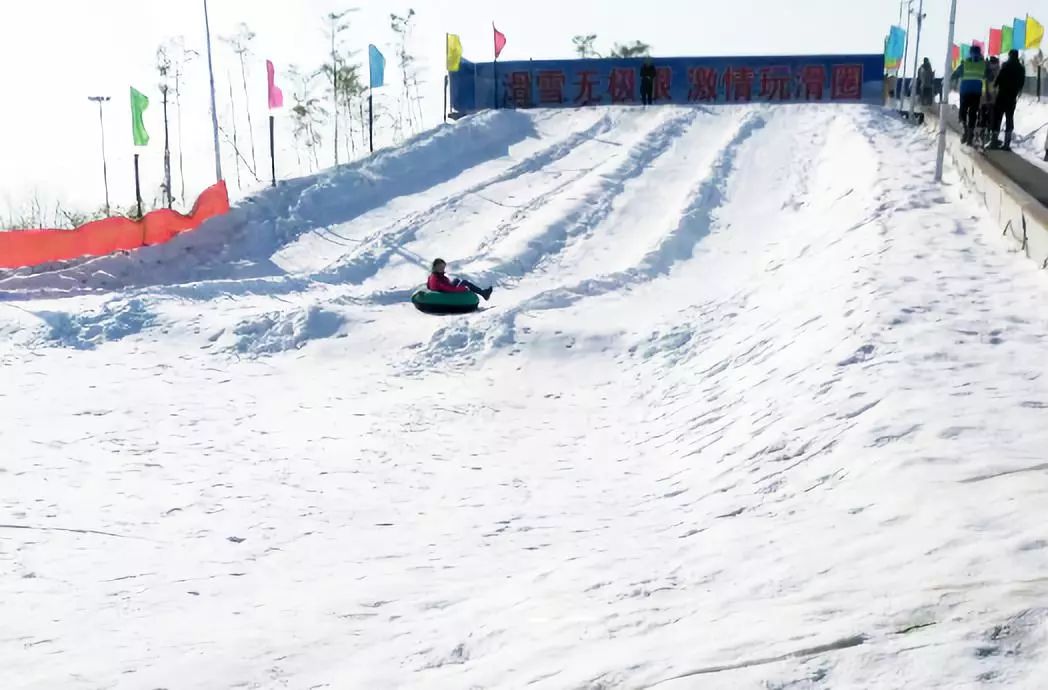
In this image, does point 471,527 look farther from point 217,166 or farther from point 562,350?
point 217,166

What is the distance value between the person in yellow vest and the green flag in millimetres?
14426

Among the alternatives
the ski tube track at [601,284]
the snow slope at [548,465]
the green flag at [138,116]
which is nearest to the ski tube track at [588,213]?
the snow slope at [548,465]

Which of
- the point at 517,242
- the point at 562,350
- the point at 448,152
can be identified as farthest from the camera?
the point at 448,152

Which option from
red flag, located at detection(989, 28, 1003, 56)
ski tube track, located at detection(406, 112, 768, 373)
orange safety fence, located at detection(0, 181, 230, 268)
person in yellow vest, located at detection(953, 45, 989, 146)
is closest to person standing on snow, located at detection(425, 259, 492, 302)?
ski tube track, located at detection(406, 112, 768, 373)

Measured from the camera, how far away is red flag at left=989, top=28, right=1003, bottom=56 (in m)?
28.9

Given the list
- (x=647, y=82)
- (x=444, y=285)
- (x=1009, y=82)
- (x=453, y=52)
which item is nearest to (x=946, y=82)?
(x=1009, y=82)

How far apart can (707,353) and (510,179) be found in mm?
11255

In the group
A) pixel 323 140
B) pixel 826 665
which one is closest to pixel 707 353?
pixel 826 665

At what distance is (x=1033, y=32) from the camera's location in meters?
24.9

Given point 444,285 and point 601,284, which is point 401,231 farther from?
point 444,285

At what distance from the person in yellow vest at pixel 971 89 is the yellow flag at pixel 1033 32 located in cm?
1336

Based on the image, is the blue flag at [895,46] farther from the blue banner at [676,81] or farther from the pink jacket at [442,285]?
the pink jacket at [442,285]

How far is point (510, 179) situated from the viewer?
19.7m

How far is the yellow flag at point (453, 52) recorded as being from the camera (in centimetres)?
2759
